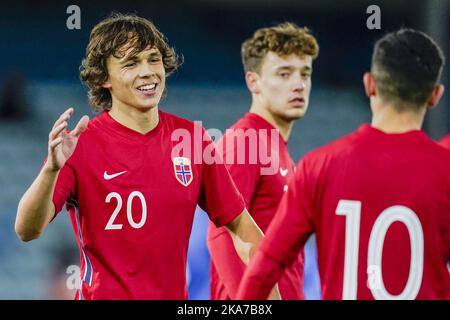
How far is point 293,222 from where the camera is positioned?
12.6 feet

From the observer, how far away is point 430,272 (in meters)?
3.78

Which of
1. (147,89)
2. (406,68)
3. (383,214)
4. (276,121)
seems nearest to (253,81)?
(276,121)

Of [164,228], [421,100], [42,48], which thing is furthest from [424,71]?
[42,48]

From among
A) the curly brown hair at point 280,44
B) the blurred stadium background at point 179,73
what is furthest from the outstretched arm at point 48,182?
the blurred stadium background at point 179,73

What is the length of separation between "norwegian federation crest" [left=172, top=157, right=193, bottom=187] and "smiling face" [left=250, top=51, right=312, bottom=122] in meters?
1.32

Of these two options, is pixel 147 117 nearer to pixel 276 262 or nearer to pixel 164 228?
pixel 164 228

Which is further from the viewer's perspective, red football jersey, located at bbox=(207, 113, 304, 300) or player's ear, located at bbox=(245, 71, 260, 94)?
player's ear, located at bbox=(245, 71, 260, 94)

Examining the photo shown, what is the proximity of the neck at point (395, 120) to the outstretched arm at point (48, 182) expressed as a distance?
1.16 m

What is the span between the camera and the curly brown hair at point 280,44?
6082 mm

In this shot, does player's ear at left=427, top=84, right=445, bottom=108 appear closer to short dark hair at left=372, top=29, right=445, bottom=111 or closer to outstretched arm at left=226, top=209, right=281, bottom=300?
short dark hair at left=372, top=29, right=445, bottom=111

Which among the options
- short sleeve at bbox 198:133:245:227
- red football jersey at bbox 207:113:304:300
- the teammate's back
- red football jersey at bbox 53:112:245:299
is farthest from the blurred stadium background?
the teammate's back

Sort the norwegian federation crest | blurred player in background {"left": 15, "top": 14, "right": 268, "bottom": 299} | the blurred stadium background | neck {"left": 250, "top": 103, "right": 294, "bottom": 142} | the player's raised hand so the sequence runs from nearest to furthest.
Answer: the player's raised hand, blurred player in background {"left": 15, "top": 14, "right": 268, "bottom": 299}, the norwegian federation crest, neck {"left": 250, "top": 103, "right": 294, "bottom": 142}, the blurred stadium background

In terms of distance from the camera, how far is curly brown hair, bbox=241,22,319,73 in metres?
6.08

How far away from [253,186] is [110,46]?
3.71 feet
